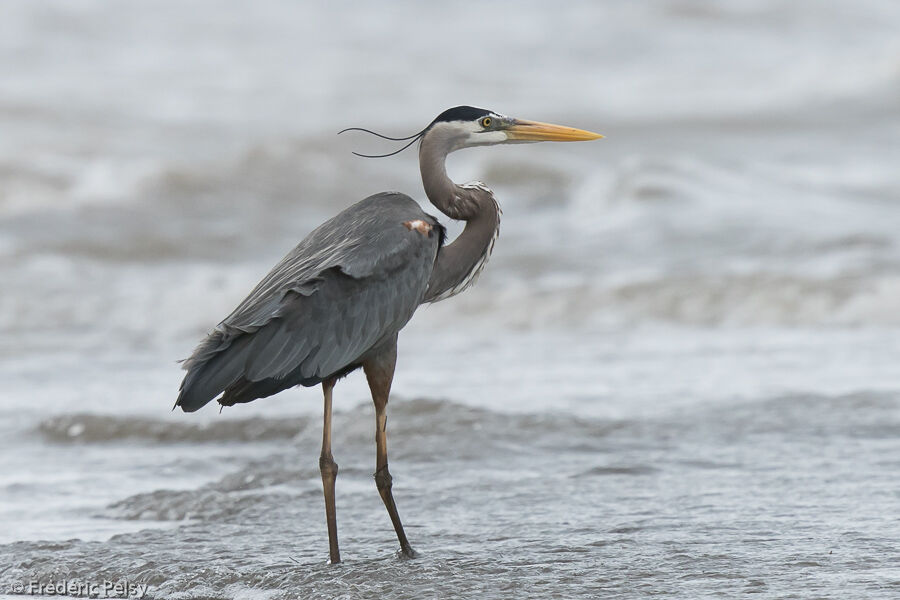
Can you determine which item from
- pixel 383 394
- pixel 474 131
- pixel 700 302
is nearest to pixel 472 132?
pixel 474 131

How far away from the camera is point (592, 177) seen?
1684 centimetres

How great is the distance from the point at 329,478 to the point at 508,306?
6214 millimetres

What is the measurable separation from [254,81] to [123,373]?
16276 mm

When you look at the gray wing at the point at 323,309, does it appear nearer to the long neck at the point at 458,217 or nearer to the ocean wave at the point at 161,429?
the long neck at the point at 458,217

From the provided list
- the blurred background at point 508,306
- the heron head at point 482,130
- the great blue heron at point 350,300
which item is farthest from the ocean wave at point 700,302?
the great blue heron at point 350,300

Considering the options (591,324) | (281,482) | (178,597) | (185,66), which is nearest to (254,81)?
(185,66)

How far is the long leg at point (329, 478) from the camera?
5.17 meters

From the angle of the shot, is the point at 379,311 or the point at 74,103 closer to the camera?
the point at 379,311

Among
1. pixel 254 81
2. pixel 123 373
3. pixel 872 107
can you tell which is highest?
pixel 254 81

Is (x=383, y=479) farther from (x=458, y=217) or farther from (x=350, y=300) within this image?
(x=458, y=217)

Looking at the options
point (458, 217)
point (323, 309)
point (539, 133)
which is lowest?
point (323, 309)

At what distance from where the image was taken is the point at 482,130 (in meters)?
5.78

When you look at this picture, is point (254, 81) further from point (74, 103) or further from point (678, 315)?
point (678, 315)

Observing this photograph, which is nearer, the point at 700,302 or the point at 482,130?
the point at 482,130
